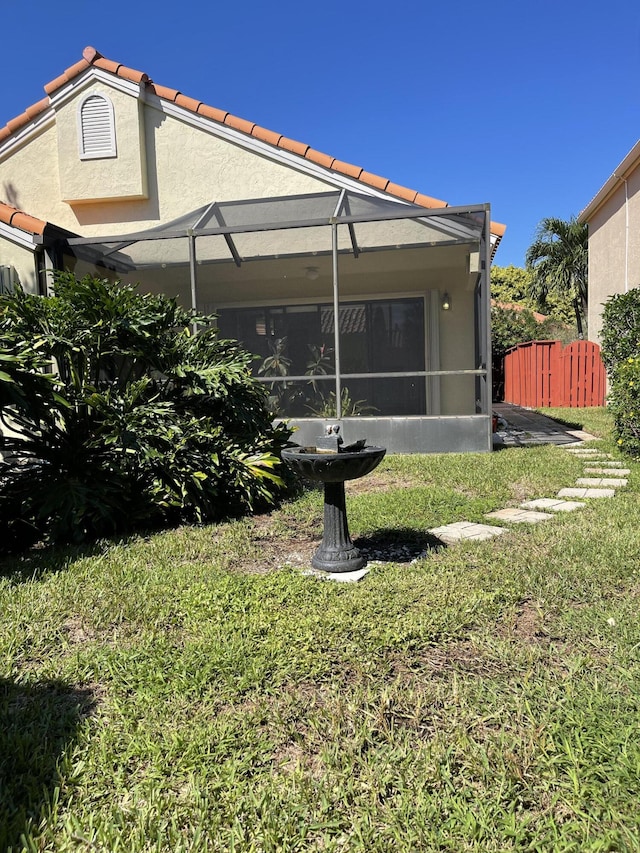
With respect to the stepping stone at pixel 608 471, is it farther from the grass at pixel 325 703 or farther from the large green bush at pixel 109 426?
the large green bush at pixel 109 426

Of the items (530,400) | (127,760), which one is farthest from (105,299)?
(530,400)

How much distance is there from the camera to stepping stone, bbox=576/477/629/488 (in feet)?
19.3

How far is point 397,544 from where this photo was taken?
4254mm

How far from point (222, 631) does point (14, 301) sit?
11.1 feet

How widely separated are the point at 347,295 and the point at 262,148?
298 centimetres

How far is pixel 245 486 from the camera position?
5.10 metres

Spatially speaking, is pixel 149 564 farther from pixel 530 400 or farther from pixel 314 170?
pixel 530 400

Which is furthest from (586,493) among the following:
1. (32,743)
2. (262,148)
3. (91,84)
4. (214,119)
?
(91,84)

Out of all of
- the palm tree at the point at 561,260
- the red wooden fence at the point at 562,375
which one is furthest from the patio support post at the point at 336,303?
the palm tree at the point at 561,260

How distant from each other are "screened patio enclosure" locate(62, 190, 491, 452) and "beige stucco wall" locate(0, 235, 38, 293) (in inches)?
23.5

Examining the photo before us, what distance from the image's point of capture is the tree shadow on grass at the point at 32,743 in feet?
5.72

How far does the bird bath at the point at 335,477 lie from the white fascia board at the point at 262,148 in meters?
6.86

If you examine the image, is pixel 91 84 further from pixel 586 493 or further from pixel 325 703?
pixel 325 703

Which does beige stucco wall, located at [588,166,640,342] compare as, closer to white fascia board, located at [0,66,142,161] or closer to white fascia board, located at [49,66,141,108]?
white fascia board, located at [49,66,141,108]
